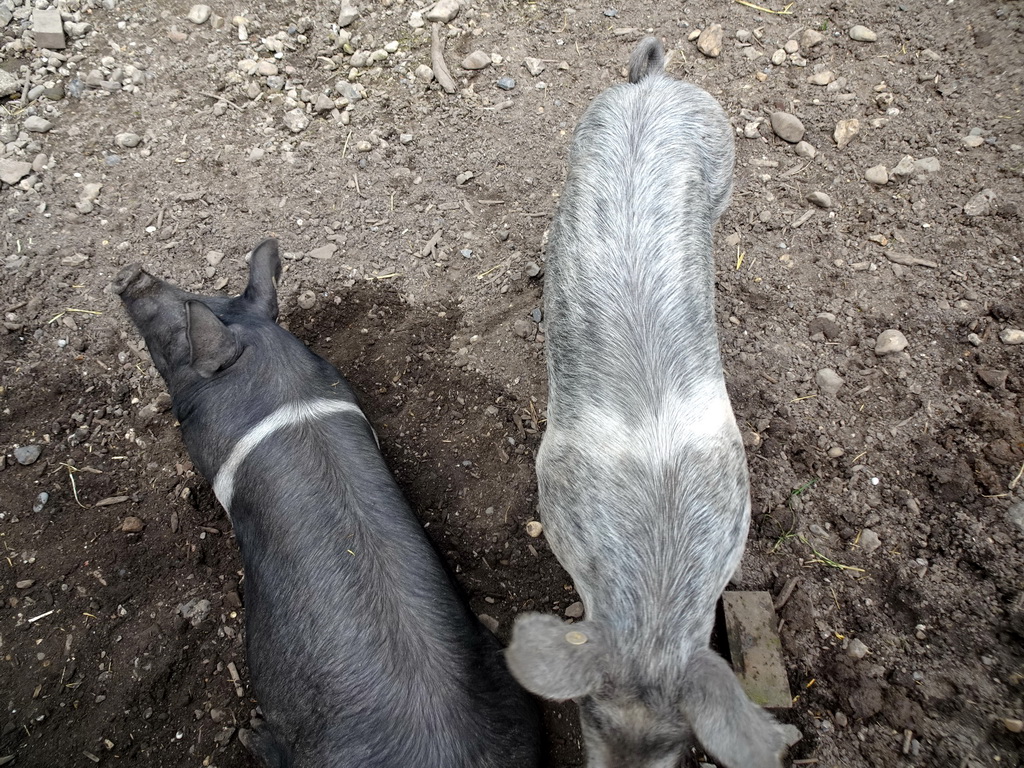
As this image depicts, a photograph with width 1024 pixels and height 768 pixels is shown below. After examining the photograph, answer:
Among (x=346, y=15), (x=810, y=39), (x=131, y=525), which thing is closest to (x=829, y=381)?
(x=810, y=39)

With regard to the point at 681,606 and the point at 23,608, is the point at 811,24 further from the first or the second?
the point at 23,608

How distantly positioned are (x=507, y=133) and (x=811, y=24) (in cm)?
231

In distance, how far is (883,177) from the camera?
142 inches

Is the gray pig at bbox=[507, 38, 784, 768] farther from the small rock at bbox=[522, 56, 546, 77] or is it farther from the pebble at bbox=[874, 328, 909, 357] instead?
the small rock at bbox=[522, 56, 546, 77]

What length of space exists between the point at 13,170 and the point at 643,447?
4534 millimetres

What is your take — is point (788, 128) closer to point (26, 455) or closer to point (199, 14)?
point (199, 14)

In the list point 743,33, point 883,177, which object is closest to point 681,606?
point 883,177

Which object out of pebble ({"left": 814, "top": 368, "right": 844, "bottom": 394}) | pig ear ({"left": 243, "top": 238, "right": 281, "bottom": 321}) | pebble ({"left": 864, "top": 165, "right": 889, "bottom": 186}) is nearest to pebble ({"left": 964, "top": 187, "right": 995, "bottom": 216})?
pebble ({"left": 864, "top": 165, "right": 889, "bottom": 186})

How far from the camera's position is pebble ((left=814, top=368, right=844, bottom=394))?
3.12 m

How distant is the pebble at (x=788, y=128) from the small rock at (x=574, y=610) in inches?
126

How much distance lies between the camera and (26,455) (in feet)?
10.5

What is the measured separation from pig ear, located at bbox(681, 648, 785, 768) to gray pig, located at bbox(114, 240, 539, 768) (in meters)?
0.83

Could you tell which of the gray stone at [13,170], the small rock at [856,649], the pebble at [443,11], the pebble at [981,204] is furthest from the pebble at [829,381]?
the gray stone at [13,170]

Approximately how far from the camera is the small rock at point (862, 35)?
158 inches
